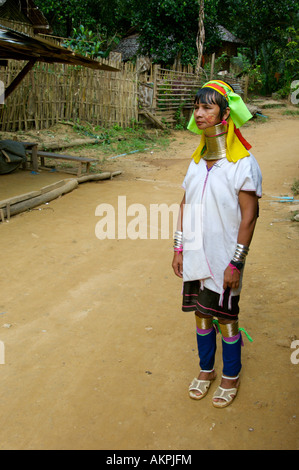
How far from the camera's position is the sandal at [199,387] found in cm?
246

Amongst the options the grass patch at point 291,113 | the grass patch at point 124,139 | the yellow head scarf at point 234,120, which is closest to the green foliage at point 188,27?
the grass patch at point 291,113

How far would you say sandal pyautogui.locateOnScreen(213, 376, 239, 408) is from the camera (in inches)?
93.7

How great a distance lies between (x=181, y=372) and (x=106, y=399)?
52 centimetres

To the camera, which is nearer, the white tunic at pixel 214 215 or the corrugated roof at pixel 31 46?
the white tunic at pixel 214 215

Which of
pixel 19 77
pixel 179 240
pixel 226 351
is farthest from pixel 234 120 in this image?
pixel 19 77

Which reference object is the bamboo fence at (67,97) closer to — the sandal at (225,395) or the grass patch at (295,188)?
the grass patch at (295,188)

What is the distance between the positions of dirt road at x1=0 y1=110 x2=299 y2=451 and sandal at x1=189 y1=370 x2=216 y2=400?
4 centimetres

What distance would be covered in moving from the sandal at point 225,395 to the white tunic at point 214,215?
0.60m

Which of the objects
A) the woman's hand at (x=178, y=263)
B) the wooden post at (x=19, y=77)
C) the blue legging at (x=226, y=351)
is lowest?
the blue legging at (x=226, y=351)

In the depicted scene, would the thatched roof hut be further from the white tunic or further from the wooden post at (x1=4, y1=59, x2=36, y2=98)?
the white tunic

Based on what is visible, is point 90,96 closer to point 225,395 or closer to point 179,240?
point 179,240

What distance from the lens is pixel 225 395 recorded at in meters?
2.41

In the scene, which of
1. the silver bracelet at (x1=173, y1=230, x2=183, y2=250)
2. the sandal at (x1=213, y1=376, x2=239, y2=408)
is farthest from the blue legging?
the silver bracelet at (x1=173, y1=230, x2=183, y2=250)

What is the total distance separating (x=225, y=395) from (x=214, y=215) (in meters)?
1.02
